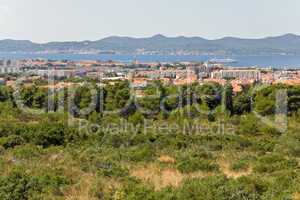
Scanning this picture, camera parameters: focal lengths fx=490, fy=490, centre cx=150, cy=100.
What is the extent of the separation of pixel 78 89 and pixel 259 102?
30.1ft

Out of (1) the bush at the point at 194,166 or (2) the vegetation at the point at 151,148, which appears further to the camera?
(1) the bush at the point at 194,166

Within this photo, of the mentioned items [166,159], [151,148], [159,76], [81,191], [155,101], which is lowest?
[159,76]

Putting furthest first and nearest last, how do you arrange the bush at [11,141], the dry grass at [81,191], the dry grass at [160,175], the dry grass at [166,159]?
the bush at [11,141]
the dry grass at [166,159]
the dry grass at [160,175]
the dry grass at [81,191]

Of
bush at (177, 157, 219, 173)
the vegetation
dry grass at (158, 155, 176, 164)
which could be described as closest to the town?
the vegetation

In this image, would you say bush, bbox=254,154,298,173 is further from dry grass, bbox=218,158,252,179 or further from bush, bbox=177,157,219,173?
bush, bbox=177,157,219,173

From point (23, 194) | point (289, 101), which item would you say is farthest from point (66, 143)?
point (289, 101)

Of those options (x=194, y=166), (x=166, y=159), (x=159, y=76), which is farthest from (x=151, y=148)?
(x=159, y=76)

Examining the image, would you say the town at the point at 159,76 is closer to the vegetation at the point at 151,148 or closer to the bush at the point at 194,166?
the vegetation at the point at 151,148

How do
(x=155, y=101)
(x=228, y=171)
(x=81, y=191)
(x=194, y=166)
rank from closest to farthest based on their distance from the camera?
1. (x=81, y=191)
2. (x=194, y=166)
3. (x=228, y=171)
4. (x=155, y=101)

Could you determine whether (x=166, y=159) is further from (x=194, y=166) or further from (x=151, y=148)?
(x=151, y=148)

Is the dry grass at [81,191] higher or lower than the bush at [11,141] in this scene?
higher

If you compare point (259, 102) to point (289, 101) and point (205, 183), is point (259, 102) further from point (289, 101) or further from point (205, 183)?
point (205, 183)

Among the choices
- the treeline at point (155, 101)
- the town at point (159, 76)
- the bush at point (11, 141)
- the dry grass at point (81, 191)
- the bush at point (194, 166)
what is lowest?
the town at point (159, 76)

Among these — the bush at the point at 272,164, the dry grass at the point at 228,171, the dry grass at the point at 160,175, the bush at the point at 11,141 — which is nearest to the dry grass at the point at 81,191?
the dry grass at the point at 160,175
